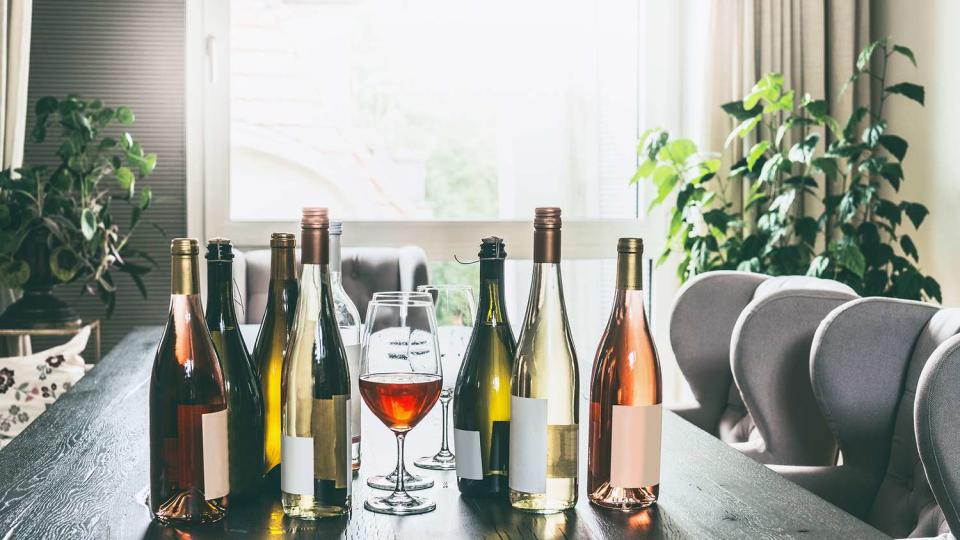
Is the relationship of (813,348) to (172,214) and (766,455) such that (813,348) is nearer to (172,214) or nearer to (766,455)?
(766,455)

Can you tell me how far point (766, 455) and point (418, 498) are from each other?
1.29 meters

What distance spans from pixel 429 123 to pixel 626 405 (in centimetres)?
321

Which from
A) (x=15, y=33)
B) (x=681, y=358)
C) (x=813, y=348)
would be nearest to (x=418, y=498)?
(x=813, y=348)

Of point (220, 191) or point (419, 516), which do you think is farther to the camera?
point (220, 191)

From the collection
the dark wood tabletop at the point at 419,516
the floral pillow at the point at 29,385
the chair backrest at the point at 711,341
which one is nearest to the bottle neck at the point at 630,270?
the dark wood tabletop at the point at 419,516

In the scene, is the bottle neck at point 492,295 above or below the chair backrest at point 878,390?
→ above

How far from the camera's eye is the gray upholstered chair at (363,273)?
327 centimetres

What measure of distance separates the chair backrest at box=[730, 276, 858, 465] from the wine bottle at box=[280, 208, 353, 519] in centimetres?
130

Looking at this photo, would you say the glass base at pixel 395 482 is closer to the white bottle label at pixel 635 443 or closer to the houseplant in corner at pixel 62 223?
the white bottle label at pixel 635 443

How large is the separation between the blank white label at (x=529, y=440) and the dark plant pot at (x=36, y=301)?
9.00 feet

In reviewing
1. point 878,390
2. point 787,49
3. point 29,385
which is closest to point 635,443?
point 878,390

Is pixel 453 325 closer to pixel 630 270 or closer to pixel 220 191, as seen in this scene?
pixel 630 270

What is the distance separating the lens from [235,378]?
0.97 meters

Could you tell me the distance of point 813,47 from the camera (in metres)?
3.74
